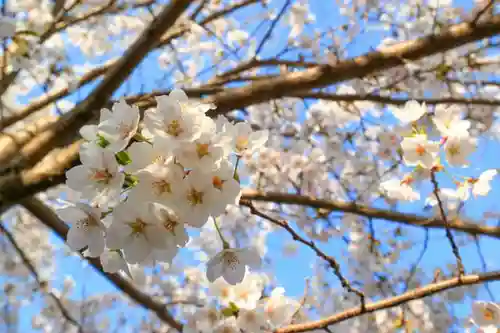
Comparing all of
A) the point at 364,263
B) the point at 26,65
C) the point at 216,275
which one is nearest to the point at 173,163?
the point at 216,275

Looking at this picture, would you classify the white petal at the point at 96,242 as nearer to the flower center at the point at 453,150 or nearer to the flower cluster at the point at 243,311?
the flower cluster at the point at 243,311

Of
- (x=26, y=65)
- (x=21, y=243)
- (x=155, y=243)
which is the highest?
(x=21, y=243)

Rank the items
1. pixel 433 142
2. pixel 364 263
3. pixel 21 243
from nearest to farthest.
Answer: pixel 433 142
pixel 364 263
pixel 21 243

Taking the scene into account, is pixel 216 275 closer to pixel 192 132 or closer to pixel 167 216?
pixel 167 216

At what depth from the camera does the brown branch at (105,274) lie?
6.99ft

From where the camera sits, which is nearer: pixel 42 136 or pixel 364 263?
pixel 42 136

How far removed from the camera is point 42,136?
1.81 meters

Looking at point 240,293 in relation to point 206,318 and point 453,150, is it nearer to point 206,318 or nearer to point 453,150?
point 206,318

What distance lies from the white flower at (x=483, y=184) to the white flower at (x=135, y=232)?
961 millimetres

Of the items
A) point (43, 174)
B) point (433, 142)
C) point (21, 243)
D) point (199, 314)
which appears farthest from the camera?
point (21, 243)

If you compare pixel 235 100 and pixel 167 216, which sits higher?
pixel 235 100

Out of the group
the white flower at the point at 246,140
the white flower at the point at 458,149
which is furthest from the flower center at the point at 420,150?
the white flower at the point at 246,140

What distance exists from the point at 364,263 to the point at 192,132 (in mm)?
2183

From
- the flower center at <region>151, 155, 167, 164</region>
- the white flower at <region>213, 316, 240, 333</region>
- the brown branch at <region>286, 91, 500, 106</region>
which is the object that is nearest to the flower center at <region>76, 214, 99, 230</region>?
the flower center at <region>151, 155, 167, 164</region>
